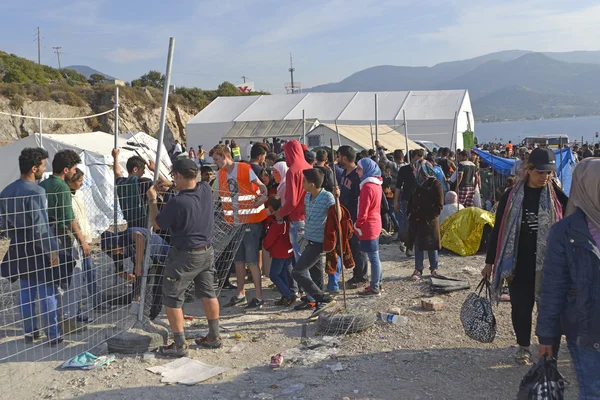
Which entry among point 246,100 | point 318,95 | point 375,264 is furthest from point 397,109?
point 375,264

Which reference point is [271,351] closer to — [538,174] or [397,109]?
[538,174]

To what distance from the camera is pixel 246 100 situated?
3791cm

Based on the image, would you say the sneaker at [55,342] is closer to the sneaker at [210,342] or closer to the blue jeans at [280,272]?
the sneaker at [210,342]

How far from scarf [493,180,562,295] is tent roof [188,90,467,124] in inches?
1117

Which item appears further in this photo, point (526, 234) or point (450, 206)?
point (450, 206)

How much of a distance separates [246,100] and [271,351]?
33.9 meters

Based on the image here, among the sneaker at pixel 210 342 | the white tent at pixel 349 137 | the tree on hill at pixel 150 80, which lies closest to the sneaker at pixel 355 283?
the sneaker at pixel 210 342

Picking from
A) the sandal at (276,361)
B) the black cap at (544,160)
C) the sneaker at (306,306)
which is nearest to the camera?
the black cap at (544,160)

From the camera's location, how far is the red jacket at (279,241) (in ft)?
21.4

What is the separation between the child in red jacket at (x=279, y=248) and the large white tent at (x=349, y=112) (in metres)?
25.3

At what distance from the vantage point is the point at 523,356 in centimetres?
457

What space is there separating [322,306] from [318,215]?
3.39 feet

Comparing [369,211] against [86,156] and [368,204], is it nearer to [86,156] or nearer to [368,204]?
[368,204]

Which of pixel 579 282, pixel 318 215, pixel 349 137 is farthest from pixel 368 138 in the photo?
pixel 579 282
